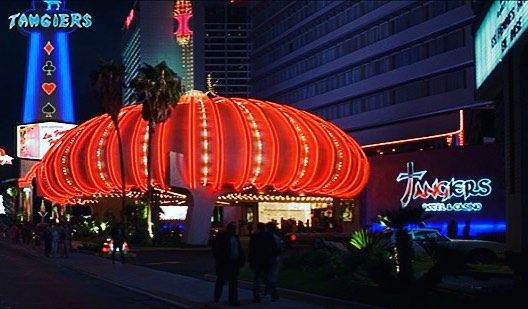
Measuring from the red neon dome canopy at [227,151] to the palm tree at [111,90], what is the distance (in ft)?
7.38

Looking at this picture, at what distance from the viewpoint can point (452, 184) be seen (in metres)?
57.2

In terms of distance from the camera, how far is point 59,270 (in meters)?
36.0

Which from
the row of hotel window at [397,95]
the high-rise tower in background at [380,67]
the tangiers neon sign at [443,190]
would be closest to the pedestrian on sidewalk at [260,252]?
the tangiers neon sign at [443,190]

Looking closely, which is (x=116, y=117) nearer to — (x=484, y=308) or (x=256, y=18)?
(x=484, y=308)

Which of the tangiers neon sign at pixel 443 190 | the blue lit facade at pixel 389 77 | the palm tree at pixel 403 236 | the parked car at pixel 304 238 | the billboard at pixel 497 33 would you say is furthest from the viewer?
the blue lit facade at pixel 389 77

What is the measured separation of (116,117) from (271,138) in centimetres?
1082

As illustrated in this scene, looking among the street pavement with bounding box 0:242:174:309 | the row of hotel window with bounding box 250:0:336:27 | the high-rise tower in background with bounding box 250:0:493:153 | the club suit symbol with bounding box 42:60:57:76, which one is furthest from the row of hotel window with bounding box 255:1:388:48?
the street pavement with bounding box 0:242:174:309

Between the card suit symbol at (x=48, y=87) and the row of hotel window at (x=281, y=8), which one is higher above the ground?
the row of hotel window at (x=281, y=8)

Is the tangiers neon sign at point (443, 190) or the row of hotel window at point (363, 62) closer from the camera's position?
the tangiers neon sign at point (443, 190)

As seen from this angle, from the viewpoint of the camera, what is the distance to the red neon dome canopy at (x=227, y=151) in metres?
63.2

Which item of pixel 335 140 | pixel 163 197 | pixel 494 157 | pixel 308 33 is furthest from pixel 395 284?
pixel 308 33

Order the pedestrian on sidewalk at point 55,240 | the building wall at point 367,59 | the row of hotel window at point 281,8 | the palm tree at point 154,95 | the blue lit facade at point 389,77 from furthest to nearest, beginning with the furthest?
the row of hotel window at point 281,8, the building wall at point 367,59, the blue lit facade at point 389,77, the palm tree at point 154,95, the pedestrian on sidewalk at point 55,240

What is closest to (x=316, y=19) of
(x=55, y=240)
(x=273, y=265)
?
(x=55, y=240)

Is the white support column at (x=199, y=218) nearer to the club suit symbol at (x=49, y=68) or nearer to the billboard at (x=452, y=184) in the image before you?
the billboard at (x=452, y=184)
